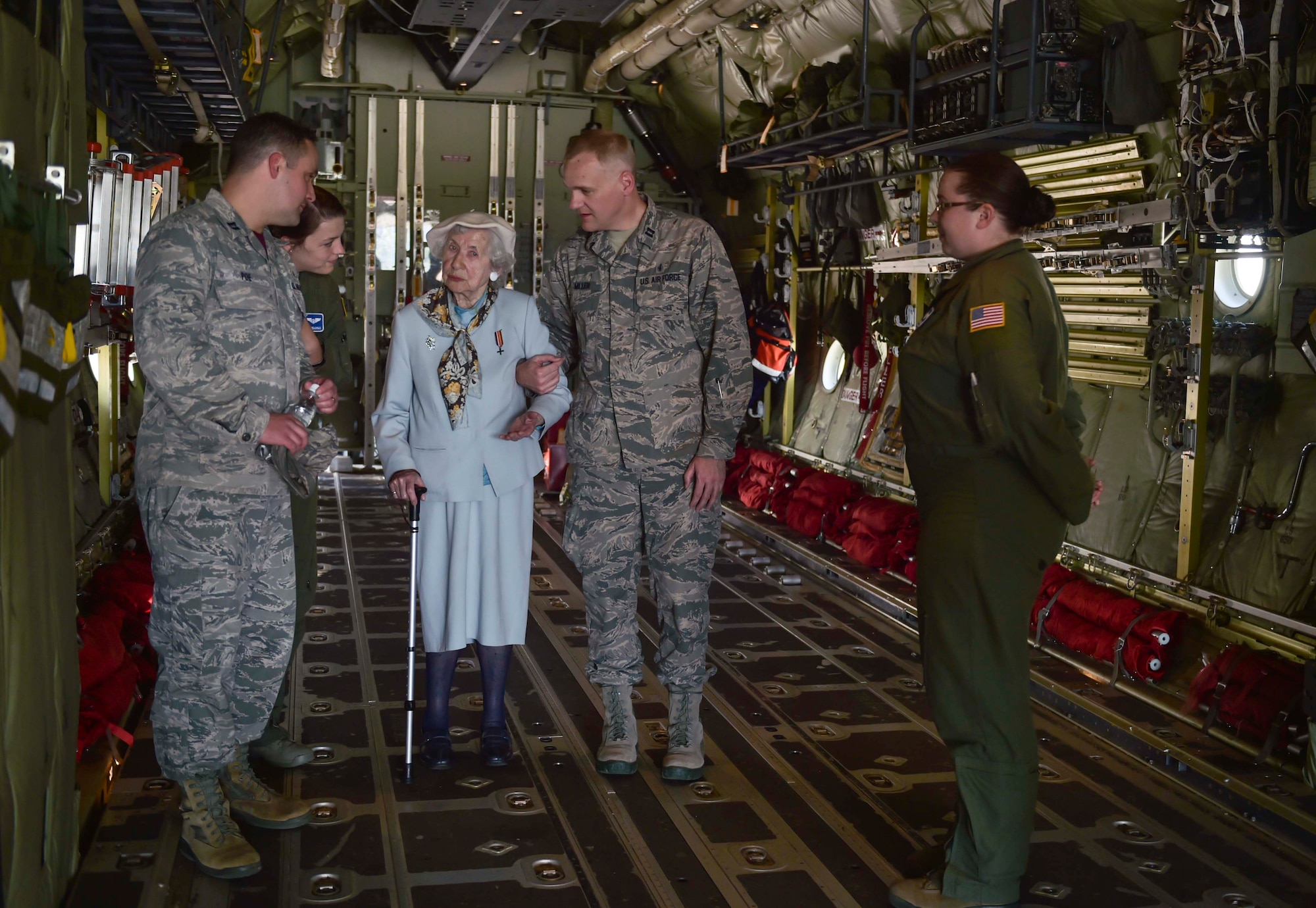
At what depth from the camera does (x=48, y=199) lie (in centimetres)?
252

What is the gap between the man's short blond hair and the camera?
4151mm

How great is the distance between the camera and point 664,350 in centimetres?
432

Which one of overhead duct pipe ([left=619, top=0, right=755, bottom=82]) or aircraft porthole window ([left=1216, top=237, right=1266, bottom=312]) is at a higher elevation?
overhead duct pipe ([left=619, top=0, right=755, bottom=82])

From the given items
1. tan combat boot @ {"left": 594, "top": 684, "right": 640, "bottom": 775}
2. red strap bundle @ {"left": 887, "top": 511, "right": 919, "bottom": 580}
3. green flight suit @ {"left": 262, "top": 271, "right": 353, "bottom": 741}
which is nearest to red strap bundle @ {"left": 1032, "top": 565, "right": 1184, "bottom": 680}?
red strap bundle @ {"left": 887, "top": 511, "right": 919, "bottom": 580}

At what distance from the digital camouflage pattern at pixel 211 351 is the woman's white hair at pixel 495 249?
2.56ft

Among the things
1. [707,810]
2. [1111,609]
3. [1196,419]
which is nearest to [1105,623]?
[1111,609]

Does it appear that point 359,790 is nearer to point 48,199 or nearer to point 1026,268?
point 48,199

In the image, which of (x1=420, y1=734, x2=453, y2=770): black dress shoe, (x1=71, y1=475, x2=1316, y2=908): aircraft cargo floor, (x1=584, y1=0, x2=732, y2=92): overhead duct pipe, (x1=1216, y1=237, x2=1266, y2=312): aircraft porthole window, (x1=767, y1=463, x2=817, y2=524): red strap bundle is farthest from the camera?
(x1=767, y1=463, x2=817, y2=524): red strap bundle

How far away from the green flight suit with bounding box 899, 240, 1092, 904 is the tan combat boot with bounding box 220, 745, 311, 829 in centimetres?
199

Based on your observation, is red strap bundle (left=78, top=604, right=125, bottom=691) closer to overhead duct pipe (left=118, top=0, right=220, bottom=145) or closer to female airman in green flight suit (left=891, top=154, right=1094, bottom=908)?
overhead duct pipe (left=118, top=0, right=220, bottom=145)

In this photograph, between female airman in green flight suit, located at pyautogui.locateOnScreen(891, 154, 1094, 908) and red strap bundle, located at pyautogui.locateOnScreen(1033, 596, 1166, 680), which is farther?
red strap bundle, located at pyautogui.locateOnScreen(1033, 596, 1166, 680)

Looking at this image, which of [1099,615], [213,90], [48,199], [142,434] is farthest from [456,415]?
[213,90]

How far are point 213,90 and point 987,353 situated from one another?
5.53m

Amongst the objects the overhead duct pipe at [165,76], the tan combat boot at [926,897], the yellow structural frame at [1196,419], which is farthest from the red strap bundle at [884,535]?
the overhead duct pipe at [165,76]
